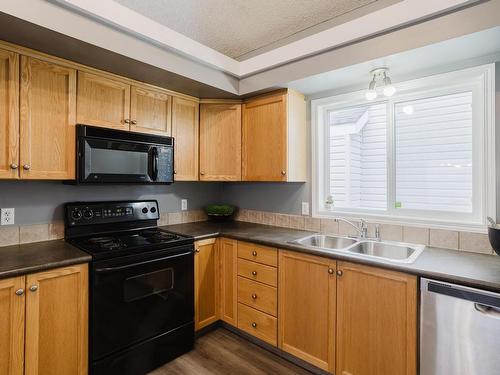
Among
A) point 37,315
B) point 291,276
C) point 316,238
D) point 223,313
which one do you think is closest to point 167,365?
point 223,313

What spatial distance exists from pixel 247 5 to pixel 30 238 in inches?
86.8

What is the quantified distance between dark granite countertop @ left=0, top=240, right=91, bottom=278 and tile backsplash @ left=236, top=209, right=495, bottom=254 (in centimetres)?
174

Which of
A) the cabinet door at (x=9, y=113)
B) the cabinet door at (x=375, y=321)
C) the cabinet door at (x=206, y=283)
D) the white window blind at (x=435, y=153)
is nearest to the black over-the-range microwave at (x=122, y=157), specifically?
the cabinet door at (x=9, y=113)

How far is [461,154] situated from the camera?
2006mm

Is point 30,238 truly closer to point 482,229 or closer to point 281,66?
point 281,66

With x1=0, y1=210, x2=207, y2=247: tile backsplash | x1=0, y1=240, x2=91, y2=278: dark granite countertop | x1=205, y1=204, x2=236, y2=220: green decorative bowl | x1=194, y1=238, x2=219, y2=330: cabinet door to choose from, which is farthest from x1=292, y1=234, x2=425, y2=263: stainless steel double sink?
x1=0, y1=210, x2=207, y2=247: tile backsplash

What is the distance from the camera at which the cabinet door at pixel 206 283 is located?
2402mm

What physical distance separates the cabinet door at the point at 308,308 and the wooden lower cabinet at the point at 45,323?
131 centimetres

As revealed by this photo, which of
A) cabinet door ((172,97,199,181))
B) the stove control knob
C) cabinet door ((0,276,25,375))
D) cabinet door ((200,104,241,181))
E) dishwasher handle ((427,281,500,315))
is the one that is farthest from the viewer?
cabinet door ((200,104,241,181))

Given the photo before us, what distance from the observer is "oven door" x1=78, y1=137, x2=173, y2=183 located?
1993mm

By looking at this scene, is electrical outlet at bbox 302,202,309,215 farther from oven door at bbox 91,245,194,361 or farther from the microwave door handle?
the microwave door handle

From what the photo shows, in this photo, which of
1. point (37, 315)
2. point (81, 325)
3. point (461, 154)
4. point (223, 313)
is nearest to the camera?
point (37, 315)

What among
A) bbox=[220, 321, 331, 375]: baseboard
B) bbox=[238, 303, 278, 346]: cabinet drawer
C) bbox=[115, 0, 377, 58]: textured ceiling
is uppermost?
bbox=[115, 0, 377, 58]: textured ceiling

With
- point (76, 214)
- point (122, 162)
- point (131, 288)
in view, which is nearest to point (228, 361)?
point (131, 288)
